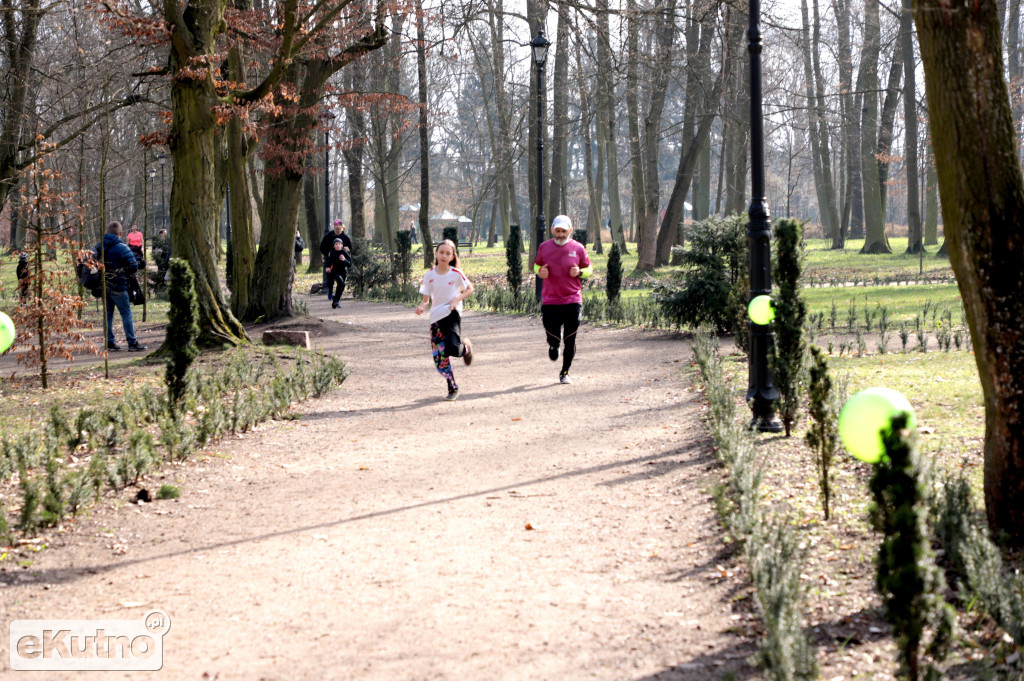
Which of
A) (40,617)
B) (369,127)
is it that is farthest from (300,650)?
(369,127)

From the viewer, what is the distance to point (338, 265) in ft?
77.9

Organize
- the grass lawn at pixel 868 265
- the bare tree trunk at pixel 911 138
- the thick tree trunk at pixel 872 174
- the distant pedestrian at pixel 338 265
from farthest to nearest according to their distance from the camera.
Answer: the thick tree trunk at pixel 872 174
the bare tree trunk at pixel 911 138
the grass lawn at pixel 868 265
the distant pedestrian at pixel 338 265

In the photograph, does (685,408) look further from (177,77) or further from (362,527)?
(177,77)

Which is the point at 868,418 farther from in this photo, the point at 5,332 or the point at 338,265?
the point at 338,265

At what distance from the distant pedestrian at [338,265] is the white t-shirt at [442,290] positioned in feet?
43.5

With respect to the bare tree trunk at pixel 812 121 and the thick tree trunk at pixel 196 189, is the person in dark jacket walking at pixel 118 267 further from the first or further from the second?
the bare tree trunk at pixel 812 121

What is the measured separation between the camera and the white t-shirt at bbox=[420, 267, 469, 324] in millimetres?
10359

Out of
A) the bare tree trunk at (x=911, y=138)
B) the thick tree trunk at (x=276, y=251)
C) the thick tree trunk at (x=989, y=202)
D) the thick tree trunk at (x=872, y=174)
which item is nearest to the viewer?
the thick tree trunk at (x=989, y=202)

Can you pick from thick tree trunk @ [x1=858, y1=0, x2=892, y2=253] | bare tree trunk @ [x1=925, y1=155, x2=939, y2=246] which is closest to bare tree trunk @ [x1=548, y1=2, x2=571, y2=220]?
thick tree trunk @ [x1=858, y1=0, x2=892, y2=253]


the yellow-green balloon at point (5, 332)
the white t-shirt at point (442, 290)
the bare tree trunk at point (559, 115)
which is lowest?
the yellow-green balloon at point (5, 332)

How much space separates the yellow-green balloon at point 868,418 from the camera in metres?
4.48

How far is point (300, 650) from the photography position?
4074 mm

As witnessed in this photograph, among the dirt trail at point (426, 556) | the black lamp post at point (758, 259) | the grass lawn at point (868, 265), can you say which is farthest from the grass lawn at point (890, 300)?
the dirt trail at point (426, 556)

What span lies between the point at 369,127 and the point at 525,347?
2451 cm
